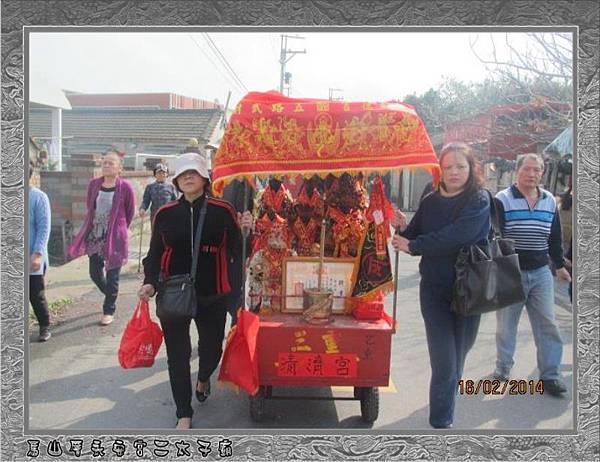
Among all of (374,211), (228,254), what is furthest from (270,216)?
(374,211)

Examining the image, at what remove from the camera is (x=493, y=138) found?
9.55 m

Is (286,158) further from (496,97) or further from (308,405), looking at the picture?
(496,97)

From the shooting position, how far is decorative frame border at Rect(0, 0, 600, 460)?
2.92 metres

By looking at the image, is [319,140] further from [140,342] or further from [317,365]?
[140,342]

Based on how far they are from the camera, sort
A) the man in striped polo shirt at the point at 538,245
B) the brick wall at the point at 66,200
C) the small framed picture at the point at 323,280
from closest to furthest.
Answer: the small framed picture at the point at 323,280 < the man in striped polo shirt at the point at 538,245 < the brick wall at the point at 66,200

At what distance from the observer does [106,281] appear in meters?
5.45

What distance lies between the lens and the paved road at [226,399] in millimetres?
3568

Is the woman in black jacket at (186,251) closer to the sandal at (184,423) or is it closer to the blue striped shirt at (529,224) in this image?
the sandal at (184,423)

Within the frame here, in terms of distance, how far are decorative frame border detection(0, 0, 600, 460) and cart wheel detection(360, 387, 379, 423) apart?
1.38ft

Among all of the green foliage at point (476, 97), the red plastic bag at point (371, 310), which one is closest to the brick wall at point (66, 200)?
the green foliage at point (476, 97)

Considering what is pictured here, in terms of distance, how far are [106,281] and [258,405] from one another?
2.61 m

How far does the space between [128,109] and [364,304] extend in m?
11.5
